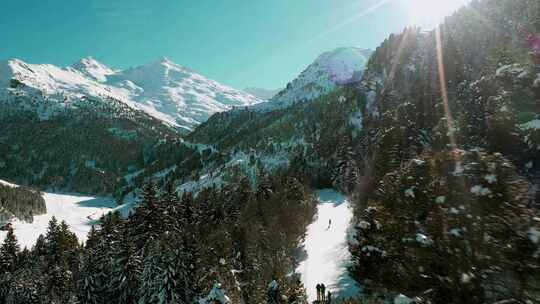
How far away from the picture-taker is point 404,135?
41250 millimetres

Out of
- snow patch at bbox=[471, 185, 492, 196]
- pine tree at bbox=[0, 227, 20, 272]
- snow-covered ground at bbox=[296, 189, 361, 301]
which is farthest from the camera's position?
pine tree at bbox=[0, 227, 20, 272]

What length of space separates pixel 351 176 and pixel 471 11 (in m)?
98.9

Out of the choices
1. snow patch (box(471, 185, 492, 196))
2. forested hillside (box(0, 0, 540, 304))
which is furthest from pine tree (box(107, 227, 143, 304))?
snow patch (box(471, 185, 492, 196))

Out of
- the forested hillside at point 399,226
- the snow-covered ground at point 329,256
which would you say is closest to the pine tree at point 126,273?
the forested hillside at point 399,226

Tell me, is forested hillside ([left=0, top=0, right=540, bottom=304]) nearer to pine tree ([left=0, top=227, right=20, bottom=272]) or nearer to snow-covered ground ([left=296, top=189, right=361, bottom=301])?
pine tree ([left=0, top=227, right=20, bottom=272])

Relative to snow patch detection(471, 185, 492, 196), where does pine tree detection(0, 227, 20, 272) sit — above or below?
below

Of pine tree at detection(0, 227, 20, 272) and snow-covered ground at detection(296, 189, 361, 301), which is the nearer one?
snow-covered ground at detection(296, 189, 361, 301)

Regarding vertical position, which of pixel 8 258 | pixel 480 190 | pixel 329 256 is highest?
pixel 480 190

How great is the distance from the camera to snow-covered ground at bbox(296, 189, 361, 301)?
1447 inches

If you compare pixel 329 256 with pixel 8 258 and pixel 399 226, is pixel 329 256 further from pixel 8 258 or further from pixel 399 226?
pixel 8 258

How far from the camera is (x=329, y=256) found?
4803cm

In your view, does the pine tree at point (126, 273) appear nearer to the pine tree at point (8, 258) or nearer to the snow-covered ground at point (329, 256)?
the snow-covered ground at point (329, 256)

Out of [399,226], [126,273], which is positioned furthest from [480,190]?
[126,273]

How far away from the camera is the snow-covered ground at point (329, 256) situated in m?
36.8
